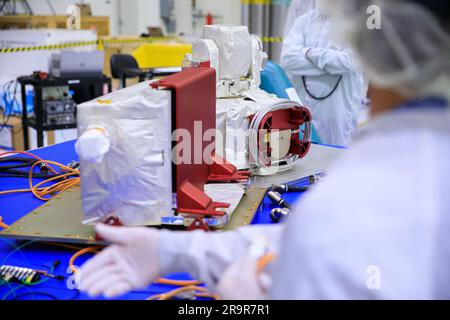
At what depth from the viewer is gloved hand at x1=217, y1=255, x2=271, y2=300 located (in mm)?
771

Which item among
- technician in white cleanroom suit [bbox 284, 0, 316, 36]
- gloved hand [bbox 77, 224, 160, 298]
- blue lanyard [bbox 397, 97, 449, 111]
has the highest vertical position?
technician in white cleanroom suit [bbox 284, 0, 316, 36]

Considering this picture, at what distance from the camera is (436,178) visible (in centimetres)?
61

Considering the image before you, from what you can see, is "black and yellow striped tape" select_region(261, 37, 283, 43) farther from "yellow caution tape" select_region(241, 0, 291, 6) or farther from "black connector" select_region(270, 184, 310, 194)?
"black connector" select_region(270, 184, 310, 194)

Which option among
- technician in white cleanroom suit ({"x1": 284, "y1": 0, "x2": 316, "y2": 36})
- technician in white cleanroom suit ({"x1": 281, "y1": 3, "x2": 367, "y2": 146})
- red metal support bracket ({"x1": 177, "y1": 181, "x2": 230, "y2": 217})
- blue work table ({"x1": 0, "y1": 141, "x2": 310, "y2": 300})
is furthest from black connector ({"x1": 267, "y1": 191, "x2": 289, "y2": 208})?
technician in white cleanroom suit ({"x1": 284, "y1": 0, "x2": 316, "y2": 36})

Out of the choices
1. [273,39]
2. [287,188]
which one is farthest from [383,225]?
→ [273,39]

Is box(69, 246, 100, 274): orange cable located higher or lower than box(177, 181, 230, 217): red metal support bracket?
lower

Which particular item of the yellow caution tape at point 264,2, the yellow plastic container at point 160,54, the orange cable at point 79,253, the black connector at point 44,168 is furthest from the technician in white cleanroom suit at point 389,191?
the yellow caution tape at point 264,2

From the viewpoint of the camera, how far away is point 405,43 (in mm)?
639

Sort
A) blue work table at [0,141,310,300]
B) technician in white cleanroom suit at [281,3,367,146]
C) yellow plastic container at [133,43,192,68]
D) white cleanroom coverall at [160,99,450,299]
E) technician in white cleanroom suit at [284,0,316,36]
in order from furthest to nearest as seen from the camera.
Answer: yellow plastic container at [133,43,192,68]
technician in white cleanroom suit at [284,0,316,36]
technician in white cleanroom suit at [281,3,367,146]
blue work table at [0,141,310,300]
white cleanroom coverall at [160,99,450,299]

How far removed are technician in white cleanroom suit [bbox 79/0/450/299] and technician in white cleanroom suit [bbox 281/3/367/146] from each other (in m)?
2.22
